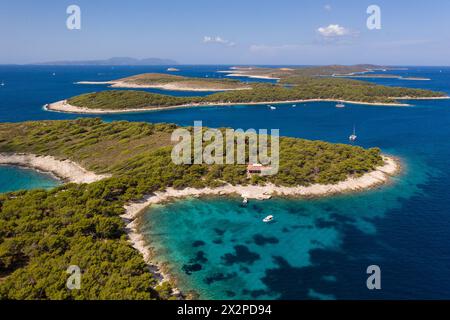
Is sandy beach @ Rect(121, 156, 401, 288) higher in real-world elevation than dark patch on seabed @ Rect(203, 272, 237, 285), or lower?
higher

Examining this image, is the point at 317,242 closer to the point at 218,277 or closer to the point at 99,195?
the point at 218,277

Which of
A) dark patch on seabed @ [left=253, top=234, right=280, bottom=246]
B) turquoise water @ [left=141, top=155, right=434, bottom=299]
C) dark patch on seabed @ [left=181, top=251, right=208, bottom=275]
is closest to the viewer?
turquoise water @ [left=141, top=155, right=434, bottom=299]

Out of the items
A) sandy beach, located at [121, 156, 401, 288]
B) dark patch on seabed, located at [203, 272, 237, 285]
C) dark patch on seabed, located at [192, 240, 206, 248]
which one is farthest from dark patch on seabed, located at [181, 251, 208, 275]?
sandy beach, located at [121, 156, 401, 288]

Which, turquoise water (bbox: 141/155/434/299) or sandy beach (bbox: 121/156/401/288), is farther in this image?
sandy beach (bbox: 121/156/401/288)

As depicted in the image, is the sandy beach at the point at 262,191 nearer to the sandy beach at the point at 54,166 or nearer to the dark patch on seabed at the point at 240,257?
the dark patch on seabed at the point at 240,257

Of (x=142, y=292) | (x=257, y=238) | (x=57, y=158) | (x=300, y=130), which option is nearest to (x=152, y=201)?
(x=257, y=238)

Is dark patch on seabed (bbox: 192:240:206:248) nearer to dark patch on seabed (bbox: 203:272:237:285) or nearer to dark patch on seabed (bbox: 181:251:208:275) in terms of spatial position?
dark patch on seabed (bbox: 181:251:208:275)

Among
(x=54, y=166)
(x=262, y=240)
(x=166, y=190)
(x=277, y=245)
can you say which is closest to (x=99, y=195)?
(x=166, y=190)
